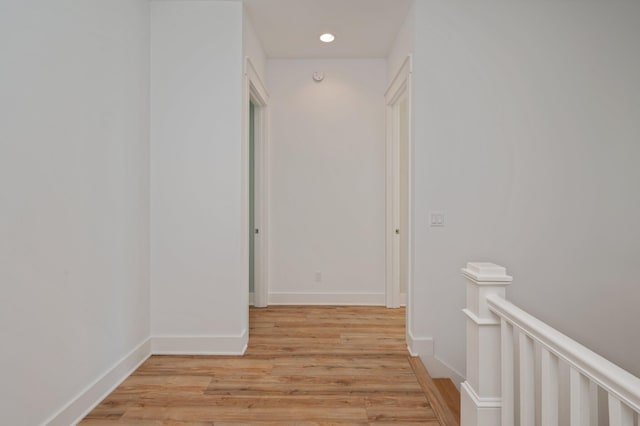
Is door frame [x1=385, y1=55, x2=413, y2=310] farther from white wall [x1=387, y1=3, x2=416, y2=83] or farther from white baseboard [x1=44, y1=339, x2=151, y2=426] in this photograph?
white baseboard [x1=44, y1=339, x2=151, y2=426]

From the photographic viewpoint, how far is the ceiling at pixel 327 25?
2902mm

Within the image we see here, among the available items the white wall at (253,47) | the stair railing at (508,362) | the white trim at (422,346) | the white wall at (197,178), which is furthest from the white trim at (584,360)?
the white wall at (253,47)

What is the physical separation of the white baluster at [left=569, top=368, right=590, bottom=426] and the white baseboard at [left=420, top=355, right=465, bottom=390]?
1.71m

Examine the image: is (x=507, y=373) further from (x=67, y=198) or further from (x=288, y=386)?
(x=67, y=198)

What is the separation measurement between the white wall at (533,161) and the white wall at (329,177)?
130 cm

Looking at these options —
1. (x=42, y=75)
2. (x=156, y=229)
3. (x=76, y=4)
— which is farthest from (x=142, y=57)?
(x=156, y=229)

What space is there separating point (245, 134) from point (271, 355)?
1698 mm

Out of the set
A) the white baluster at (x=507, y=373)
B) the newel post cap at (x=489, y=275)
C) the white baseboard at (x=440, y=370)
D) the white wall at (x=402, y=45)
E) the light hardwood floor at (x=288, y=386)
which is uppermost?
the white wall at (x=402, y=45)

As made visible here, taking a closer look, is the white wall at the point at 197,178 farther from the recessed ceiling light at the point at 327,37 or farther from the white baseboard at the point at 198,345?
the recessed ceiling light at the point at 327,37

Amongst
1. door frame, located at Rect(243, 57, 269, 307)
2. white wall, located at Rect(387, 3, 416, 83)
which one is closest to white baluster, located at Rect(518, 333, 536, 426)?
white wall, located at Rect(387, 3, 416, 83)

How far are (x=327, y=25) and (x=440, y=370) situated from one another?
298 centimetres

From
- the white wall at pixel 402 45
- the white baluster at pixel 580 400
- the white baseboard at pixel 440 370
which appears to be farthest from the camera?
the white wall at pixel 402 45

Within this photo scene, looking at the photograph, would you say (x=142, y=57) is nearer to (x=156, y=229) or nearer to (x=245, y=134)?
(x=245, y=134)

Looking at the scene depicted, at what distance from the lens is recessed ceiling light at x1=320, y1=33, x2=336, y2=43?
3430mm
